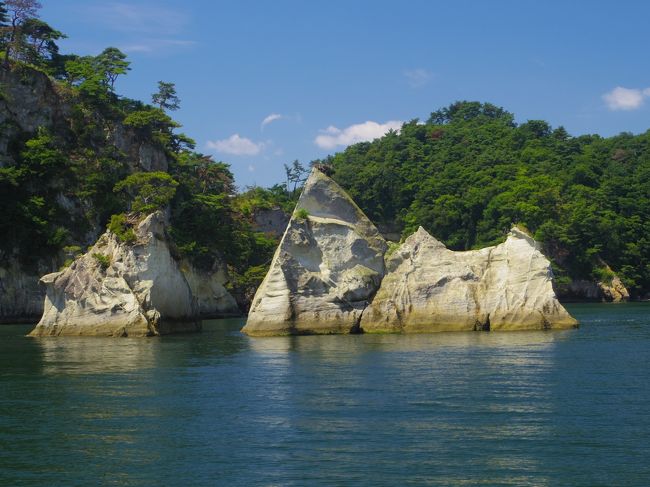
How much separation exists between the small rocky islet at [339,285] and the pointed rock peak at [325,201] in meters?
0.06

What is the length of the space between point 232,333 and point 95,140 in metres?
38.6

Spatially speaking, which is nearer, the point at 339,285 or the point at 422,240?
the point at 339,285

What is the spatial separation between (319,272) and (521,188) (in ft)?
228

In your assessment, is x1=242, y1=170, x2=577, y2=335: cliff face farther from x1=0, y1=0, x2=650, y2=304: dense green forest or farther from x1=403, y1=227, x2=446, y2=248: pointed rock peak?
x1=0, y1=0, x2=650, y2=304: dense green forest

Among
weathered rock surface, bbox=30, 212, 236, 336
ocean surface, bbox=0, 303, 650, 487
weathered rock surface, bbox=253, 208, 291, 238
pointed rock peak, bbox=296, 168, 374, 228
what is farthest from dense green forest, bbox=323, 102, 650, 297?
ocean surface, bbox=0, 303, 650, 487

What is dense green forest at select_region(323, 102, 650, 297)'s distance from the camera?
10506 cm

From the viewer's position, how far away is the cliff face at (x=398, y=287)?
44.7 m

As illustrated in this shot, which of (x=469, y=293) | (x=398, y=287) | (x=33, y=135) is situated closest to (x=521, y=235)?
(x=469, y=293)

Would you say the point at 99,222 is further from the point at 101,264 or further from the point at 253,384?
the point at 253,384

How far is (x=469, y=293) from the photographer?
147 feet

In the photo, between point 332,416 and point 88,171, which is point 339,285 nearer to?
point 332,416

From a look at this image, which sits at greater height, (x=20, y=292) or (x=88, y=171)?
(x=88, y=171)

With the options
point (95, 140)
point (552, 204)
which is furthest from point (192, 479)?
point (552, 204)

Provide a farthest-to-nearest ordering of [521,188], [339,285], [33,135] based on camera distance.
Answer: [521,188] < [33,135] < [339,285]
